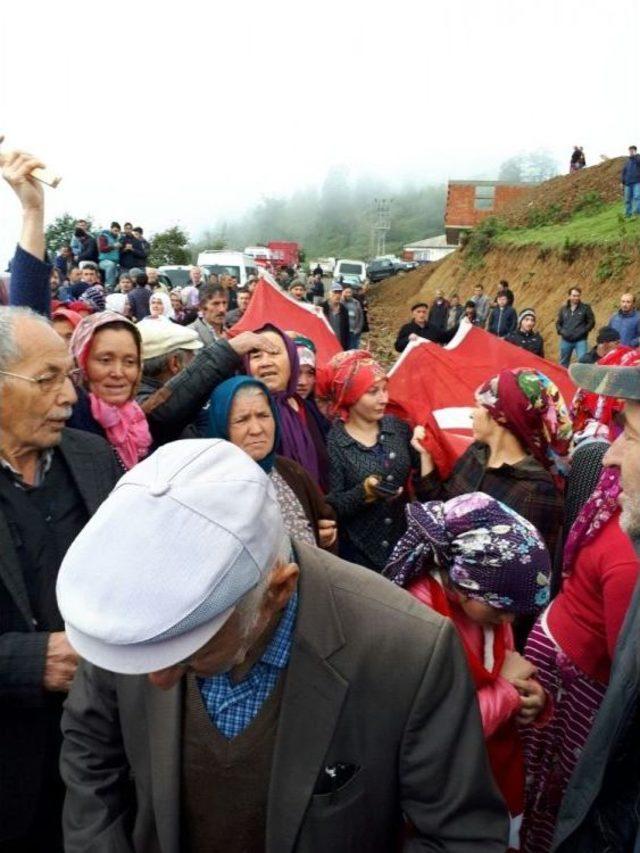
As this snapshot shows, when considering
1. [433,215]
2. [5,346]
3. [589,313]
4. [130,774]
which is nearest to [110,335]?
[5,346]

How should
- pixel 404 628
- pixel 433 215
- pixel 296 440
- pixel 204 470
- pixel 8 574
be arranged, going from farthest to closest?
pixel 433 215 < pixel 296 440 < pixel 8 574 < pixel 404 628 < pixel 204 470

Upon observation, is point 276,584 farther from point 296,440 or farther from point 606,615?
point 296,440

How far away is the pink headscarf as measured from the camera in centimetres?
298

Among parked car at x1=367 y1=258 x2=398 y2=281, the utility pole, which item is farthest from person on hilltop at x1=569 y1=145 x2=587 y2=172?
the utility pole

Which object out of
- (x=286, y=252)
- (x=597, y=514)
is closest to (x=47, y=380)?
(x=597, y=514)

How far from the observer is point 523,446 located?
3242 millimetres

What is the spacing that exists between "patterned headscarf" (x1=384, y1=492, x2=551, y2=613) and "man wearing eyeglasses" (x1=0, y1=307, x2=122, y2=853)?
1.08m

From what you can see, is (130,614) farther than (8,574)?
No

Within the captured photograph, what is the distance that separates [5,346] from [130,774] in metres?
1.27

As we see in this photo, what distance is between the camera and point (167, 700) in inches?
61.0

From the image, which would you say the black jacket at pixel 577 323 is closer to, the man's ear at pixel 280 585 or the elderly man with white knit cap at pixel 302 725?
the elderly man with white knit cap at pixel 302 725

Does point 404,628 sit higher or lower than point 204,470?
lower

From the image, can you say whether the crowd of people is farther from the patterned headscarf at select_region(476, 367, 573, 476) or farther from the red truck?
the red truck

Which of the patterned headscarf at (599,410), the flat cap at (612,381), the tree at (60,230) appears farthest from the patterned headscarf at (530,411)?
the tree at (60,230)
